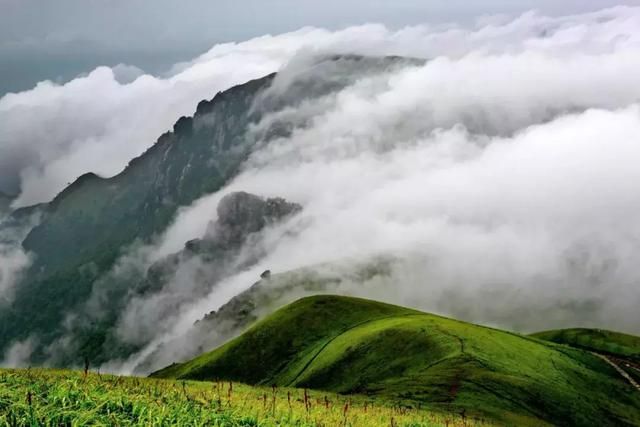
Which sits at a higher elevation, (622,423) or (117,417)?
(117,417)

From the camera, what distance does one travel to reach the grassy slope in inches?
3113

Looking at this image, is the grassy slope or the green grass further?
the grassy slope

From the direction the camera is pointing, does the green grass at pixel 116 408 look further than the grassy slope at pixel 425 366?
No

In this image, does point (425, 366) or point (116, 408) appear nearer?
point (116, 408)

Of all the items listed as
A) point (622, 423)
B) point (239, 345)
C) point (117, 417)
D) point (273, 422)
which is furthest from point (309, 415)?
point (239, 345)

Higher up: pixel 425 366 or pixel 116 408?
pixel 116 408

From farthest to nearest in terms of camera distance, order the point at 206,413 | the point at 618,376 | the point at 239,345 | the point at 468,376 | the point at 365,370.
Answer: the point at 239,345
the point at 618,376
the point at 365,370
the point at 468,376
the point at 206,413

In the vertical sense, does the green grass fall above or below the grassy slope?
above

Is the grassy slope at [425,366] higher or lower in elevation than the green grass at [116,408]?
lower

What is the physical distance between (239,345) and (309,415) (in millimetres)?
148731

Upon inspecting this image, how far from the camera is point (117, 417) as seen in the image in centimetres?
2055

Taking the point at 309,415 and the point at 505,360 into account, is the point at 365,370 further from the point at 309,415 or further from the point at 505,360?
the point at 309,415

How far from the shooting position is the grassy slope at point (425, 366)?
3113 inches

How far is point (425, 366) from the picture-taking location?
101250 mm
